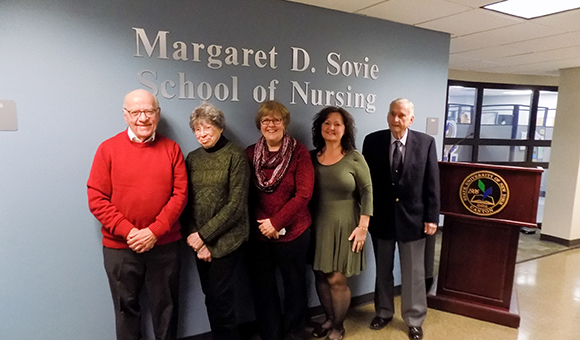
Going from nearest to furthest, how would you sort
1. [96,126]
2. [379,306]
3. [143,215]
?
[143,215] < [96,126] < [379,306]

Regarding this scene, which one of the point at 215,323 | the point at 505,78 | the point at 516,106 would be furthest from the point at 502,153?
the point at 215,323

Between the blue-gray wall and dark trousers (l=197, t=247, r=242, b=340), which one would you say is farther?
dark trousers (l=197, t=247, r=242, b=340)

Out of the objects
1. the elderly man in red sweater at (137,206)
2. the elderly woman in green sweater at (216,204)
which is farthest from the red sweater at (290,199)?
the elderly man in red sweater at (137,206)

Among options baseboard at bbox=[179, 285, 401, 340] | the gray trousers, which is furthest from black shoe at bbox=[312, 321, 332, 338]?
the gray trousers

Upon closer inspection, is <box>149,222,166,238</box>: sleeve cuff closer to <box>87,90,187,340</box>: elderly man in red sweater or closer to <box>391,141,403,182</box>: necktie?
<box>87,90,187,340</box>: elderly man in red sweater

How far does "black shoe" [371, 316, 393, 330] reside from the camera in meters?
2.67

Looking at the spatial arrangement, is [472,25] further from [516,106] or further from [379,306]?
[516,106]

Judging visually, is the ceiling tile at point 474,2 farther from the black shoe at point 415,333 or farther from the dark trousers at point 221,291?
the black shoe at point 415,333

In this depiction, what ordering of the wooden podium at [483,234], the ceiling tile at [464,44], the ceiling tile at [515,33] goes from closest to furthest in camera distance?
the wooden podium at [483,234], the ceiling tile at [515,33], the ceiling tile at [464,44]

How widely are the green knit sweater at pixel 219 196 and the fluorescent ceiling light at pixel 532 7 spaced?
201 centimetres

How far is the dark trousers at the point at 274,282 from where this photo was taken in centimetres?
218

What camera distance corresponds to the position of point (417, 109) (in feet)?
10.3

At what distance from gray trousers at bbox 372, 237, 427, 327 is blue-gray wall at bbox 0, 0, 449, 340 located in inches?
48.3

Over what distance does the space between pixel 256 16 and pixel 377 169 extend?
1.26m
